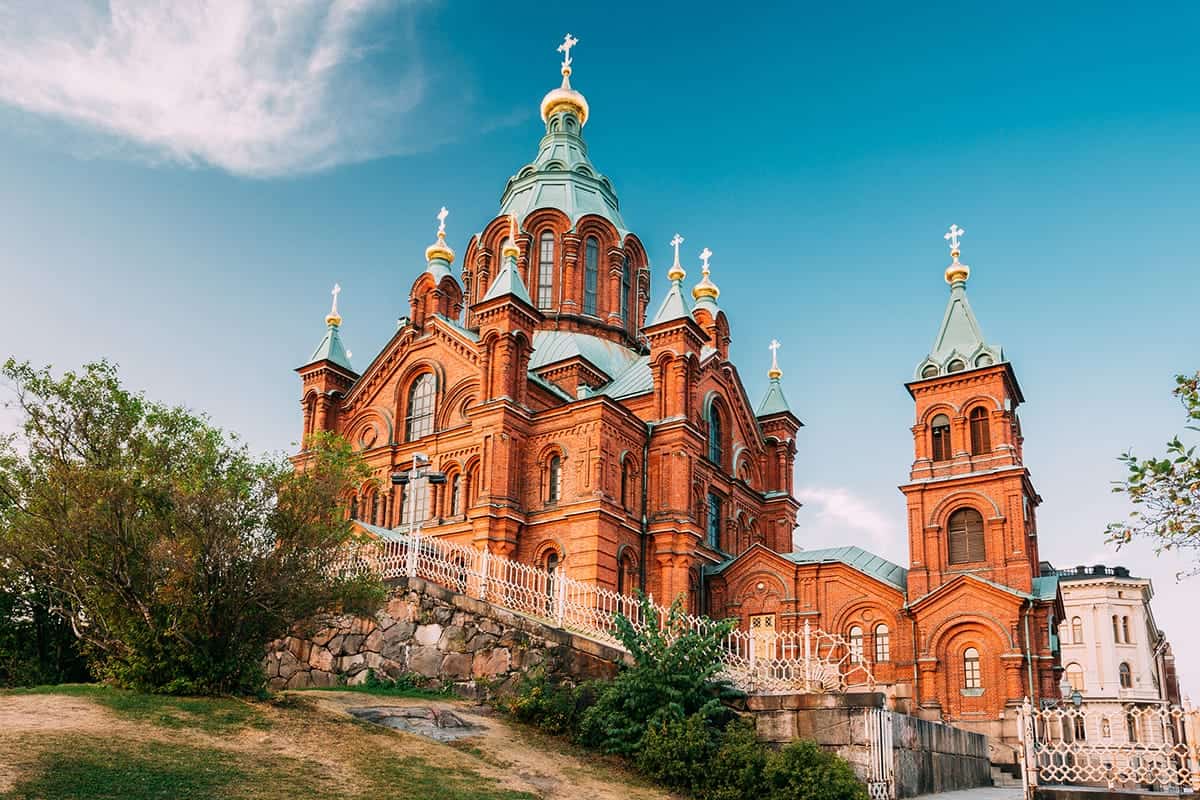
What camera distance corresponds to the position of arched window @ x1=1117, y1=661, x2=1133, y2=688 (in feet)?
186

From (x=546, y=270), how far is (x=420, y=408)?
29.0 ft

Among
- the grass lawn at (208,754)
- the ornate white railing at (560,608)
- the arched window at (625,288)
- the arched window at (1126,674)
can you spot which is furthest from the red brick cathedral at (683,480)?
the arched window at (1126,674)

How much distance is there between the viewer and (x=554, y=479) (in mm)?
32125

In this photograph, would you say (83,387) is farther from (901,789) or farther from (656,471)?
(656,471)

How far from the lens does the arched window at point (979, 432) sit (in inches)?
1337

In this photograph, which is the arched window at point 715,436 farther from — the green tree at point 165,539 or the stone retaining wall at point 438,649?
the green tree at point 165,539

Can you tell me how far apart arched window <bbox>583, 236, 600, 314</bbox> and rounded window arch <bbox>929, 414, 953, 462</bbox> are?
13.4 m

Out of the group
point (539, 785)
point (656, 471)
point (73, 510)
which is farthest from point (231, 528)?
point (656, 471)

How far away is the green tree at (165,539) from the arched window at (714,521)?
72.2 ft

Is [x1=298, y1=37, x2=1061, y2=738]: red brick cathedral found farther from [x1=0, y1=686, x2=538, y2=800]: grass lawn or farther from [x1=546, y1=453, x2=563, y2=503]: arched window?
[x1=0, y1=686, x2=538, y2=800]: grass lawn

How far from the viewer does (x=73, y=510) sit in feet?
45.5

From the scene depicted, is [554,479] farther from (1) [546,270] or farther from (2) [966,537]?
(2) [966,537]

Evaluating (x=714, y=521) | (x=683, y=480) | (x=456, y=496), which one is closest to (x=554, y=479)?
(x=456, y=496)

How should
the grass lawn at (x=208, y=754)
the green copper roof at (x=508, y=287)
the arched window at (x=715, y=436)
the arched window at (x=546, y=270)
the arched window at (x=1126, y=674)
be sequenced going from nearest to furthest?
the grass lawn at (x=208, y=754) → the green copper roof at (x=508, y=287) → the arched window at (x=715, y=436) → the arched window at (x=546, y=270) → the arched window at (x=1126, y=674)
